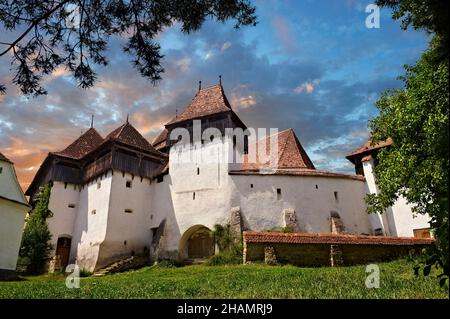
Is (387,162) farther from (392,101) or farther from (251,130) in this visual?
(251,130)

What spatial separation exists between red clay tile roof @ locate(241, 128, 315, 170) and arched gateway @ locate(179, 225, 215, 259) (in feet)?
17.1

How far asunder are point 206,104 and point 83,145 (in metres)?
12.1

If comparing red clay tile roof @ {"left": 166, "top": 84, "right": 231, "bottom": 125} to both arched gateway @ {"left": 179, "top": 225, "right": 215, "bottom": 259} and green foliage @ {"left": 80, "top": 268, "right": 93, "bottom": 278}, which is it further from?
green foliage @ {"left": 80, "top": 268, "right": 93, "bottom": 278}

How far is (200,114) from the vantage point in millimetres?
25359

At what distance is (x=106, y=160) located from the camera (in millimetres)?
24828

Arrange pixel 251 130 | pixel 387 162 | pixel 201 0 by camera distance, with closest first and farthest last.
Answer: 1. pixel 201 0
2. pixel 387 162
3. pixel 251 130

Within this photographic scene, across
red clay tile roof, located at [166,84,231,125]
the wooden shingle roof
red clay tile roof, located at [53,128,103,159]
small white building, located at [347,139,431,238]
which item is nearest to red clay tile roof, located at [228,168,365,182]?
small white building, located at [347,139,431,238]

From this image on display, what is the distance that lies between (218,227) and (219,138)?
6331 mm

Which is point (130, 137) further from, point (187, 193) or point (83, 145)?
point (187, 193)

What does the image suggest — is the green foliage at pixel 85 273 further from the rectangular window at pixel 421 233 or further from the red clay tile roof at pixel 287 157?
the rectangular window at pixel 421 233

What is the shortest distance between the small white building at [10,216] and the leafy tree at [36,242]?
5.05 meters

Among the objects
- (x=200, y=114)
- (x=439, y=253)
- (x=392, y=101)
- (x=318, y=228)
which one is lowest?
(x=439, y=253)

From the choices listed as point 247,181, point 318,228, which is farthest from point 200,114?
point 318,228
